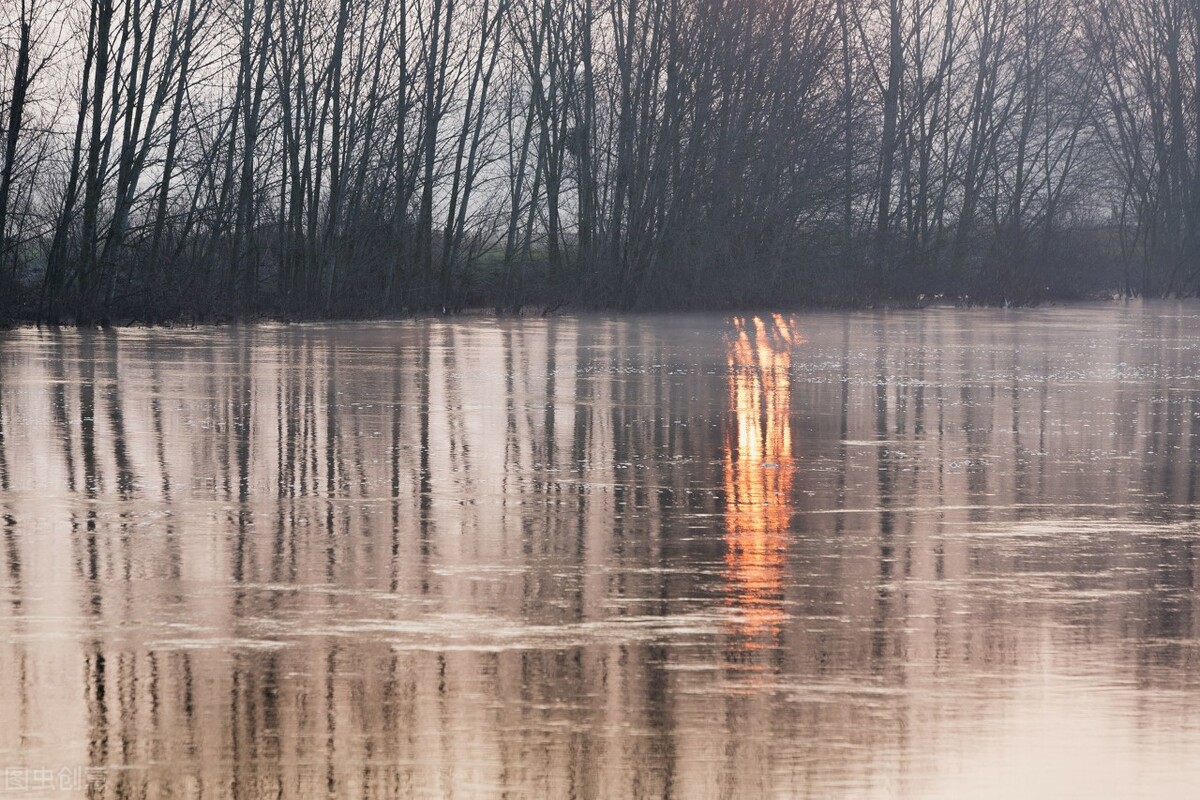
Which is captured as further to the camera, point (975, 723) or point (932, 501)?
point (932, 501)

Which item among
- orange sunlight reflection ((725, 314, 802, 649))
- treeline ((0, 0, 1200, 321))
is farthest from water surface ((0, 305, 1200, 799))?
treeline ((0, 0, 1200, 321))

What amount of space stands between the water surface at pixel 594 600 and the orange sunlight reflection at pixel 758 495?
4 cm

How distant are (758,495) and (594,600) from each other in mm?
3497

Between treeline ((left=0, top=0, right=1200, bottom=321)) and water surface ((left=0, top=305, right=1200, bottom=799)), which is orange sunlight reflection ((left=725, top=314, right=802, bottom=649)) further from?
treeline ((left=0, top=0, right=1200, bottom=321))

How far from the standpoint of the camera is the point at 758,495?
424 inches

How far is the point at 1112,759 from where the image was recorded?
202 inches

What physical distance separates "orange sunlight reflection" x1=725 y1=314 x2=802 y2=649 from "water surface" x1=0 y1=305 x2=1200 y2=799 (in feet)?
0.13

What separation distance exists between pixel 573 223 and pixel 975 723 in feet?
156

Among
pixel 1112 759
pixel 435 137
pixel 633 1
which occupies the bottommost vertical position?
pixel 1112 759

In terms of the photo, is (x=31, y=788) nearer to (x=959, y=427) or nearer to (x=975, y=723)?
(x=975, y=723)

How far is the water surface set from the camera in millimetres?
5121

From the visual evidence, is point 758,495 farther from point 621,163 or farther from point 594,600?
point 621,163

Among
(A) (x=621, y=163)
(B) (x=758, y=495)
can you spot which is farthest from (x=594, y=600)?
(A) (x=621, y=163)

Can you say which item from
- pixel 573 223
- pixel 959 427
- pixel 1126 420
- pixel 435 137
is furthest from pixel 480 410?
pixel 573 223
